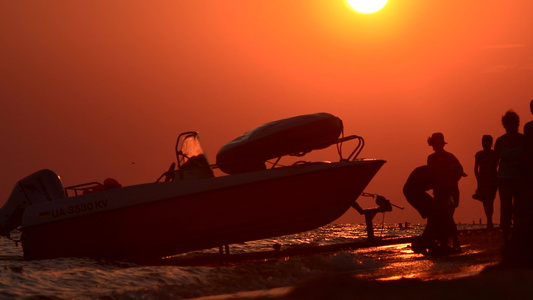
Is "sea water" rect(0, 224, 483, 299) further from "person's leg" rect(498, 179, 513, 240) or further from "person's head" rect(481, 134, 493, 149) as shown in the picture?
"person's head" rect(481, 134, 493, 149)

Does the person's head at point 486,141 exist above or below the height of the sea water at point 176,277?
above

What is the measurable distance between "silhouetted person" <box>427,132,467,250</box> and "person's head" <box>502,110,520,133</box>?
5.36ft

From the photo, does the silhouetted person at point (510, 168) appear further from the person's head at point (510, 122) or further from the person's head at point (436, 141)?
the person's head at point (436, 141)

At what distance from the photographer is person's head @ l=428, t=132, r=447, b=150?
11156mm

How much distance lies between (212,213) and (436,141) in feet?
13.9

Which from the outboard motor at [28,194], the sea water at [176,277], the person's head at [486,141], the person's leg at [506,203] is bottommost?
the sea water at [176,277]

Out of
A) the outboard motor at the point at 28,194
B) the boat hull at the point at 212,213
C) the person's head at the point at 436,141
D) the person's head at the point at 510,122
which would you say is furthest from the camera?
the outboard motor at the point at 28,194

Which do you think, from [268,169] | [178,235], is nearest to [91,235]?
[178,235]

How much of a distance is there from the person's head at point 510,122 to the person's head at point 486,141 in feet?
15.8

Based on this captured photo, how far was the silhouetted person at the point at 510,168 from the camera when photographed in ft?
29.9

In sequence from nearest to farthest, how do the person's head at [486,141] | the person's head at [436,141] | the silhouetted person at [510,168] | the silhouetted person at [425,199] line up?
1. the silhouetted person at [510,168]
2. the silhouetted person at [425,199]
3. the person's head at [436,141]
4. the person's head at [486,141]

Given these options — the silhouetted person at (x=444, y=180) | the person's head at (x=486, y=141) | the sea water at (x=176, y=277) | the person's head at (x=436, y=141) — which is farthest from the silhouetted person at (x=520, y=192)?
the person's head at (x=486, y=141)

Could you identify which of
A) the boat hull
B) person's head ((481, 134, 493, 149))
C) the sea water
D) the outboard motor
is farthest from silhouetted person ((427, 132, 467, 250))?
the outboard motor

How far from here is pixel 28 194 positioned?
14836mm
